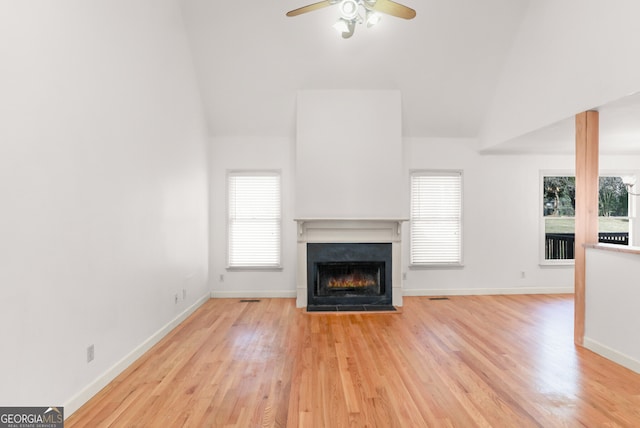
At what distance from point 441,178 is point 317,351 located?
12.7 feet

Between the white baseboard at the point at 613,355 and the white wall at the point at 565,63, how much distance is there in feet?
7.53

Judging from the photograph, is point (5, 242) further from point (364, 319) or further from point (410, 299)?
point (410, 299)

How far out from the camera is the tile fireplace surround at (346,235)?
5.20m

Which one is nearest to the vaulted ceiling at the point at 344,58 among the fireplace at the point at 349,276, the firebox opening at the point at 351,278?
the fireplace at the point at 349,276

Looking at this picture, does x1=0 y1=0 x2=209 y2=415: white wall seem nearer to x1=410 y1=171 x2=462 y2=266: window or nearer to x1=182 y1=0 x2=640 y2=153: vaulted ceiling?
x1=182 y1=0 x2=640 y2=153: vaulted ceiling

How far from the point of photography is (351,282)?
17.7 feet

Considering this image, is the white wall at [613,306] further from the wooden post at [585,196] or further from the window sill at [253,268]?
the window sill at [253,268]

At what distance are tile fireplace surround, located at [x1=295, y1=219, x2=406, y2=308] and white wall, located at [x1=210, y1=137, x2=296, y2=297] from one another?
711 mm

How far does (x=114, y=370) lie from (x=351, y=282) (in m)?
3.32

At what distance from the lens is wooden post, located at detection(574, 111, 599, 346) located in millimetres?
3572

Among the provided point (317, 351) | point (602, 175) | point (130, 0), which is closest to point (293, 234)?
point (317, 351)

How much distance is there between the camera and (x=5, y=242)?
1.86 meters

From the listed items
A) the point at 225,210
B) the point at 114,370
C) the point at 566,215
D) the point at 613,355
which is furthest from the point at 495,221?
the point at 114,370

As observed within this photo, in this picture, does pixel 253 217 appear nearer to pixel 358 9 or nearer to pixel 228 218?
pixel 228 218
